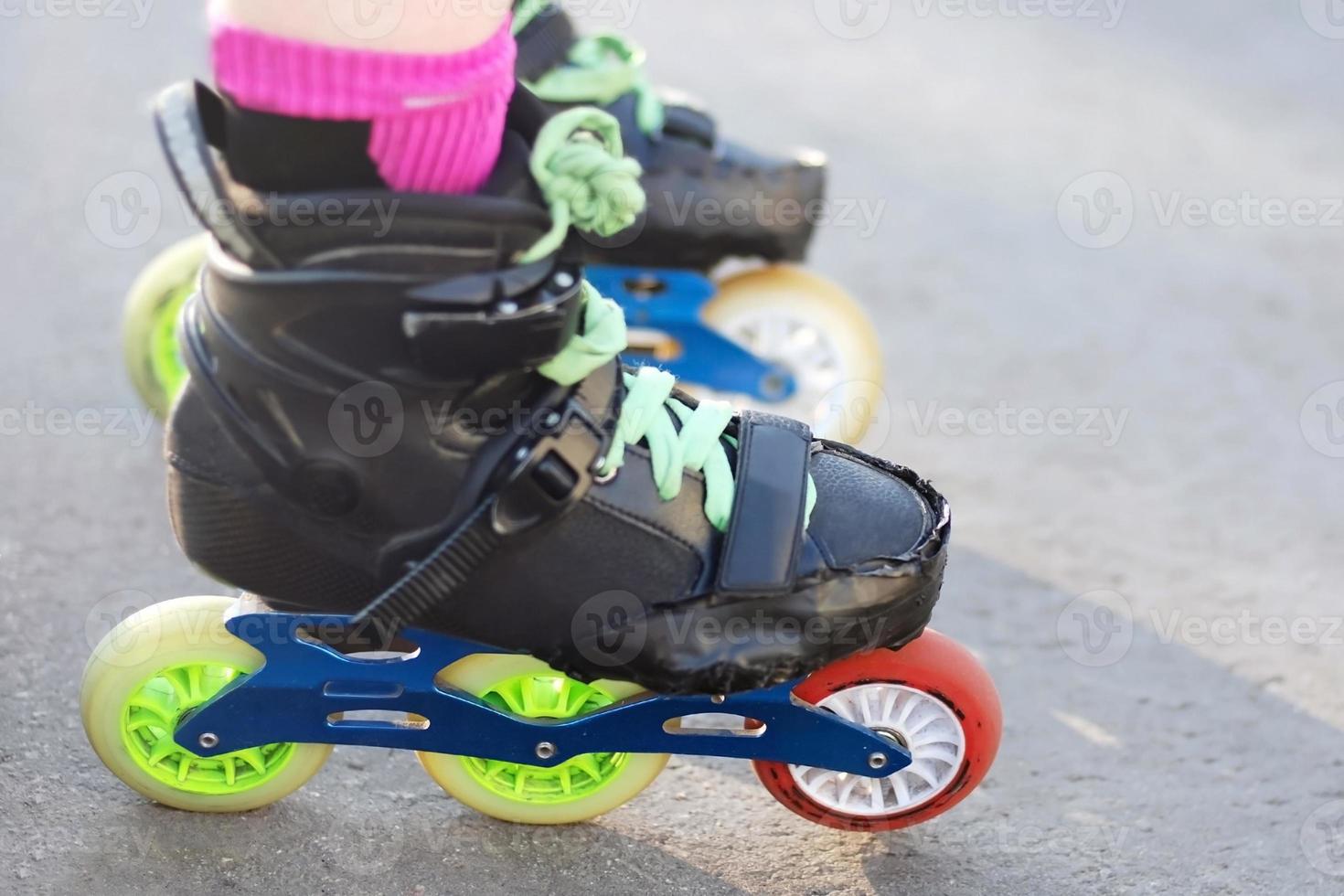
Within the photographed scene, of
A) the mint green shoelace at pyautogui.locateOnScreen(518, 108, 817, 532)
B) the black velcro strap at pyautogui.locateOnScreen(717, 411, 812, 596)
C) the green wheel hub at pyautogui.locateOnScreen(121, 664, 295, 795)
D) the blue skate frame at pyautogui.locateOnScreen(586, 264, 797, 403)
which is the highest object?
the mint green shoelace at pyautogui.locateOnScreen(518, 108, 817, 532)

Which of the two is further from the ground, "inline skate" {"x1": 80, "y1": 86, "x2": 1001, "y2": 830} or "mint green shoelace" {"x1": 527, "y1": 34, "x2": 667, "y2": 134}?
"mint green shoelace" {"x1": 527, "y1": 34, "x2": 667, "y2": 134}

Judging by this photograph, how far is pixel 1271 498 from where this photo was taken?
2523 mm

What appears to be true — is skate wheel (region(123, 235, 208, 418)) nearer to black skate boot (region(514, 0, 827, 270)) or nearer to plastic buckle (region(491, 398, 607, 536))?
black skate boot (region(514, 0, 827, 270))

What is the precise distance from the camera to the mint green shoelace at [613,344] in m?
1.30

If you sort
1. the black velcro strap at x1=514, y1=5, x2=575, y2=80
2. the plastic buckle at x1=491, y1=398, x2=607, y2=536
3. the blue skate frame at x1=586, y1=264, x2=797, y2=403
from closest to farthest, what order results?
the plastic buckle at x1=491, y1=398, x2=607, y2=536 → the black velcro strap at x1=514, y1=5, x2=575, y2=80 → the blue skate frame at x1=586, y1=264, x2=797, y2=403

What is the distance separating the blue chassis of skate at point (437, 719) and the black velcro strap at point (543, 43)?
1.03 metres

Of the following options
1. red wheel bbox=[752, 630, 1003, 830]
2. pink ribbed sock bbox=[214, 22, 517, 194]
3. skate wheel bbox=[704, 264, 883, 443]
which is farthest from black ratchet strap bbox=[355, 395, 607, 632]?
skate wheel bbox=[704, 264, 883, 443]

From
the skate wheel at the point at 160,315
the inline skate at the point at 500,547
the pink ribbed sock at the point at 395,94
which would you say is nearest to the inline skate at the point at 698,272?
the skate wheel at the point at 160,315

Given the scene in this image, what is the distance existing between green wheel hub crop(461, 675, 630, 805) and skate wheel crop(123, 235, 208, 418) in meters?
1.01

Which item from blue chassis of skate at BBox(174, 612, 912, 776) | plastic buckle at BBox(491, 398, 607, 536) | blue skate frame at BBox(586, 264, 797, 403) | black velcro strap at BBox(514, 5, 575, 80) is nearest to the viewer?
plastic buckle at BBox(491, 398, 607, 536)

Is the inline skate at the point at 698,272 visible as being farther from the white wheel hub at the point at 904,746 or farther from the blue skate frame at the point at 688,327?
the white wheel hub at the point at 904,746

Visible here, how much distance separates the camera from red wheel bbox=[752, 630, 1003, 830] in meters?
1.51

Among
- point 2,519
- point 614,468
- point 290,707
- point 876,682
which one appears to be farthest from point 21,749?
point 876,682

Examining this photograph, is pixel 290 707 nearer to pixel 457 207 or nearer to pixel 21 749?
pixel 21 749
